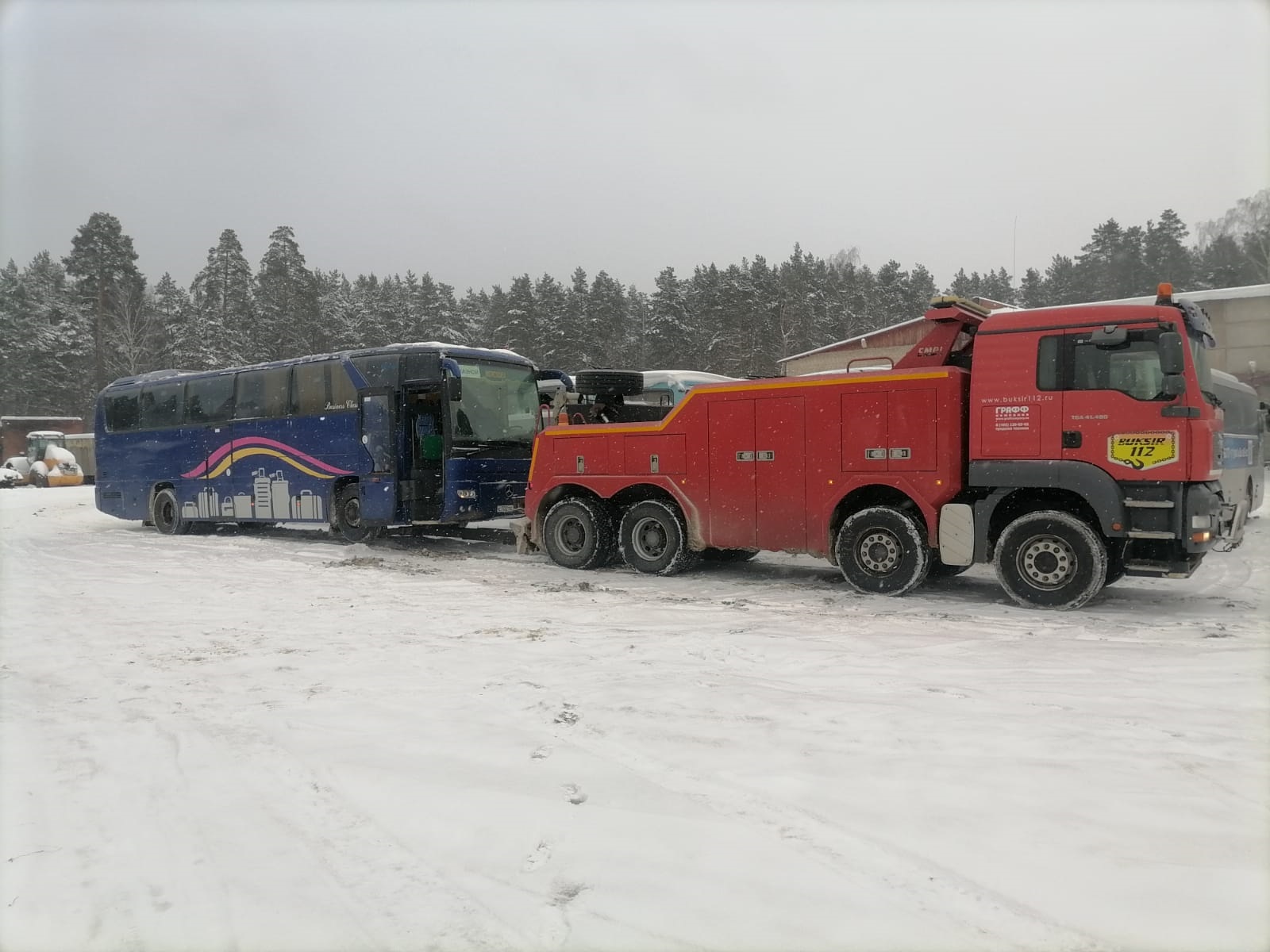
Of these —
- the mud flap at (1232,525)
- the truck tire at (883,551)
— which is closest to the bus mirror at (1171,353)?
the mud flap at (1232,525)

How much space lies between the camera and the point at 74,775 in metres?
4.18

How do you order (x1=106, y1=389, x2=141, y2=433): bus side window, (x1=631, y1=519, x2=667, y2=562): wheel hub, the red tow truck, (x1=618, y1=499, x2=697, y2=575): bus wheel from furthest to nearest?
1. (x1=106, y1=389, x2=141, y2=433): bus side window
2. (x1=631, y1=519, x2=667, y2=562): wheel hub
3. (x1=618, y1=499, x2=697, y2=575): bus wheel
4. the red tow truck

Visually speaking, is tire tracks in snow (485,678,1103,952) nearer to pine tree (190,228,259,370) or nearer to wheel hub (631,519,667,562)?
wheel hub (631,519,667,562)

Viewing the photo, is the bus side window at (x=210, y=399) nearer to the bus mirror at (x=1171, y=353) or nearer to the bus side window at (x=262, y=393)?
the bus side window at (x=262, y=393)

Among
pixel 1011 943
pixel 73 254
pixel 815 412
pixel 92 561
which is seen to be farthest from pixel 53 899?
pixel 73 254

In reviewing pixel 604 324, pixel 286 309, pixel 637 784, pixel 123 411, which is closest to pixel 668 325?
pixel 604 324

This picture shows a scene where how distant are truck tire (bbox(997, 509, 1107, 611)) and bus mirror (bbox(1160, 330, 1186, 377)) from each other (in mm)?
1657

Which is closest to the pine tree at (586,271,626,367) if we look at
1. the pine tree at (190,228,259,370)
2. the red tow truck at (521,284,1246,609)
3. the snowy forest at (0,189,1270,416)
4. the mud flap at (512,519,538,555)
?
the snowy forest at (0,189,1270,416)

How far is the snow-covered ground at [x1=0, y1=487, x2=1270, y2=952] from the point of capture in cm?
286

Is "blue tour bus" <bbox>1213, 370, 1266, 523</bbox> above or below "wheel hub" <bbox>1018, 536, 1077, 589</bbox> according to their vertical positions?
above

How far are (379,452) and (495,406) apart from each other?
227 centimetres

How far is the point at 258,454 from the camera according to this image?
1739cm

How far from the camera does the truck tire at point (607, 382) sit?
41.9 feet

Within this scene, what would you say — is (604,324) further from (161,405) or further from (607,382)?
(607,382)
